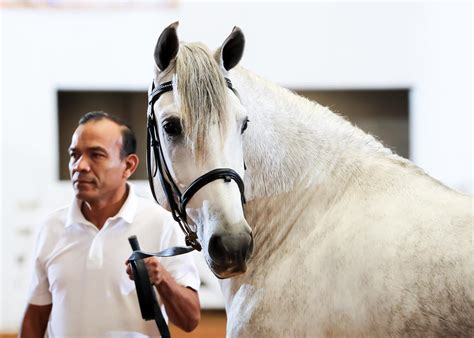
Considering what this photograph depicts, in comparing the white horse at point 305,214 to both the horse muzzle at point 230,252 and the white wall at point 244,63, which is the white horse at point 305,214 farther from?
the white wall at point 244,63

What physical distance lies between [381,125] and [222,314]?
8.06ft

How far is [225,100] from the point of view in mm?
1545

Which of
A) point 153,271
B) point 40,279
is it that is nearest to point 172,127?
point 153,271

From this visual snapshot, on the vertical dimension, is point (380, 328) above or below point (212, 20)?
below

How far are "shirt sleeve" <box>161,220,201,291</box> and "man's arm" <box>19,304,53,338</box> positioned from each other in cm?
45

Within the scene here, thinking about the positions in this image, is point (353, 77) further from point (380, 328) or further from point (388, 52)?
point (380, 328)

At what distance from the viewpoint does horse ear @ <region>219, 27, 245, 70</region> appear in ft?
5.39

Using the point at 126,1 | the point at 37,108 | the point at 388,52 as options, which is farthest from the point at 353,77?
the point at 37,108

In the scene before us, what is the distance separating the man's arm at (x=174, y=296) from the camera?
6.28 feet

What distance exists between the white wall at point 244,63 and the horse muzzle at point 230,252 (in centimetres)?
448

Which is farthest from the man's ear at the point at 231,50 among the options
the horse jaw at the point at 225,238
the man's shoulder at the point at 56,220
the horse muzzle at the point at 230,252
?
the man's shoulder at the point at 56,220

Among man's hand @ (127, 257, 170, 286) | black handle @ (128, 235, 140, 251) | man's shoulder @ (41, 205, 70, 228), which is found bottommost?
man's hand @ (127, 257, 170, 286)

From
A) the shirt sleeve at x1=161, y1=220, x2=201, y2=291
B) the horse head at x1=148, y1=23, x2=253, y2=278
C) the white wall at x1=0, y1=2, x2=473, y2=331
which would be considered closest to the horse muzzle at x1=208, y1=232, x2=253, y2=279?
the horse head at x1=148, y1=23, x2=253, y2=278

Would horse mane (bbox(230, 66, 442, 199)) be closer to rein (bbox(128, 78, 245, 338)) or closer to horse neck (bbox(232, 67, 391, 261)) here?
horse neck (bbox(232, 67, 391, 261))
